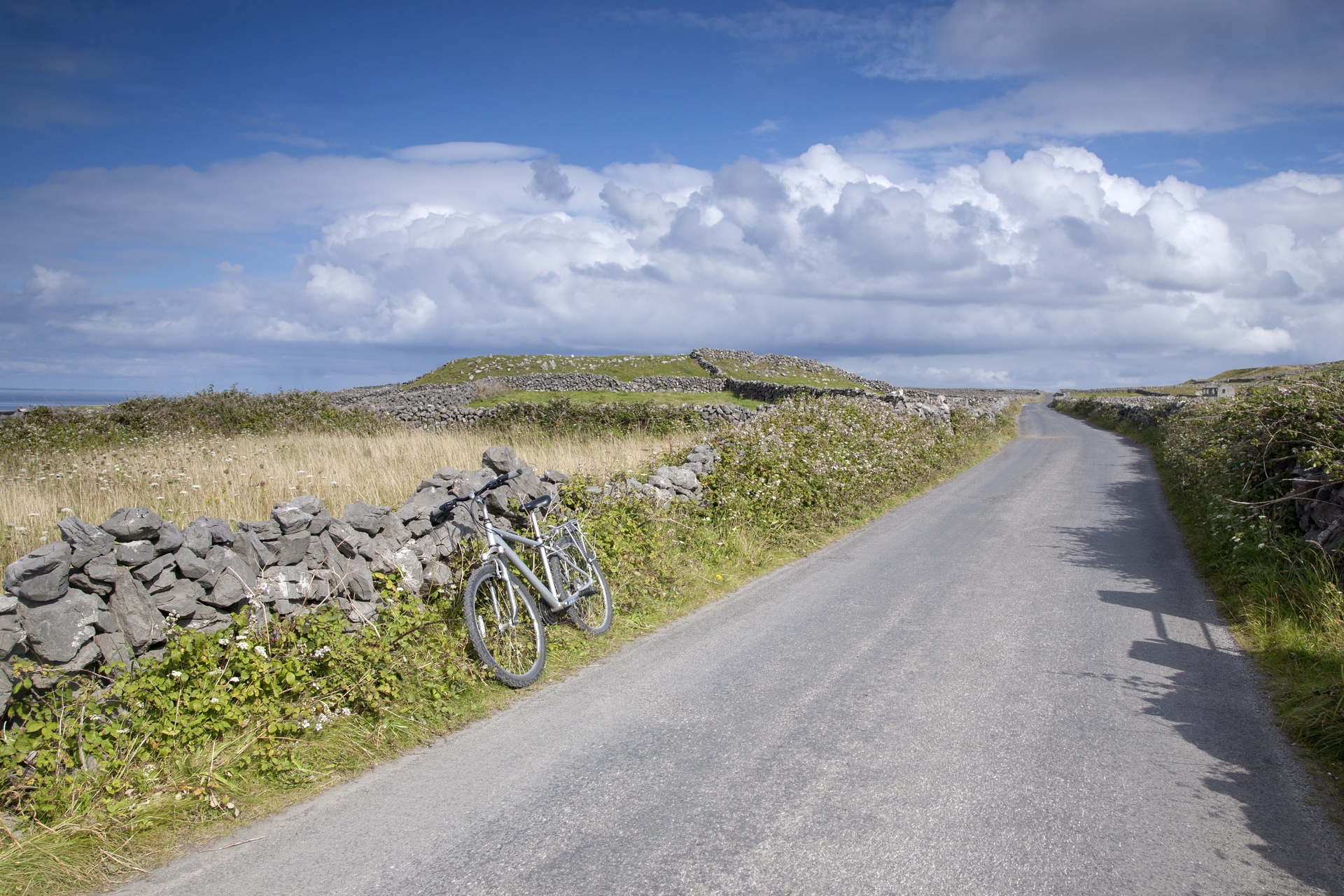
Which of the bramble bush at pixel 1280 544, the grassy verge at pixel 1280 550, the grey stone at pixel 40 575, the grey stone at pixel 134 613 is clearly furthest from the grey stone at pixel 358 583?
the bramble bush at pixel 1280 544

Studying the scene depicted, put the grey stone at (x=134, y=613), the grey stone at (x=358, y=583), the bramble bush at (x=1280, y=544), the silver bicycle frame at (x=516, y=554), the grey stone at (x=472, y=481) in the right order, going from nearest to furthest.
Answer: the grey stone at (x=134, y=613) < the bramble bush at (x=1280, y=544) < the grey stone at (x=358, y=583) < the silver bicycle frame at (x=516, y=554) < the grey stone at (x=472, y=481)

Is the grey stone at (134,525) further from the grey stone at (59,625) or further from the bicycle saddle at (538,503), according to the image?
the bicycle saddle at (538,503)

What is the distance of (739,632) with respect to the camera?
7652 mm

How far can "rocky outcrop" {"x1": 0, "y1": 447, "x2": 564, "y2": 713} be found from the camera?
14.4ft

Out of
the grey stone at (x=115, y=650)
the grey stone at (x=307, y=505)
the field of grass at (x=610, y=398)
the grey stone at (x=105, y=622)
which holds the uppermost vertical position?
the field of grass at (x=610, y=398)

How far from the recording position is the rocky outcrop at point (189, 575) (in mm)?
4375

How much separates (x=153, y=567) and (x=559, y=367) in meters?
48.5

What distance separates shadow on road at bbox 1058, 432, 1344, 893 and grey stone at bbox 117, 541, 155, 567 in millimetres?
6464

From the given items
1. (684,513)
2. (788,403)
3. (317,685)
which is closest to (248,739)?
(317,685)

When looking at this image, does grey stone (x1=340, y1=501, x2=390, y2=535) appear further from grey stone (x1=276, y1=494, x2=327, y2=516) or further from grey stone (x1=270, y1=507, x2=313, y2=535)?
grey stone (x1=270, y1=507, x2=313, y2=535)

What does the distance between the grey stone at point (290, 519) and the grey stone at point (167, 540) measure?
2.60 ft

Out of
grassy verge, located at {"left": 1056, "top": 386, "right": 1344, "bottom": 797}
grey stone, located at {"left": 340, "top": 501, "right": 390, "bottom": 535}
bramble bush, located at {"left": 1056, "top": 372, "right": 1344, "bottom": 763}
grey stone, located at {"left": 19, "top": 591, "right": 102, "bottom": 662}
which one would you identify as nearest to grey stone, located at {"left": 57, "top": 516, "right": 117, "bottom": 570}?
grey stone, located at {"left": 19, "top": 591, "right": 102, "bottom": 662}

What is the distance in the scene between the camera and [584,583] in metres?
7.57

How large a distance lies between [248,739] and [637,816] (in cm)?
248
